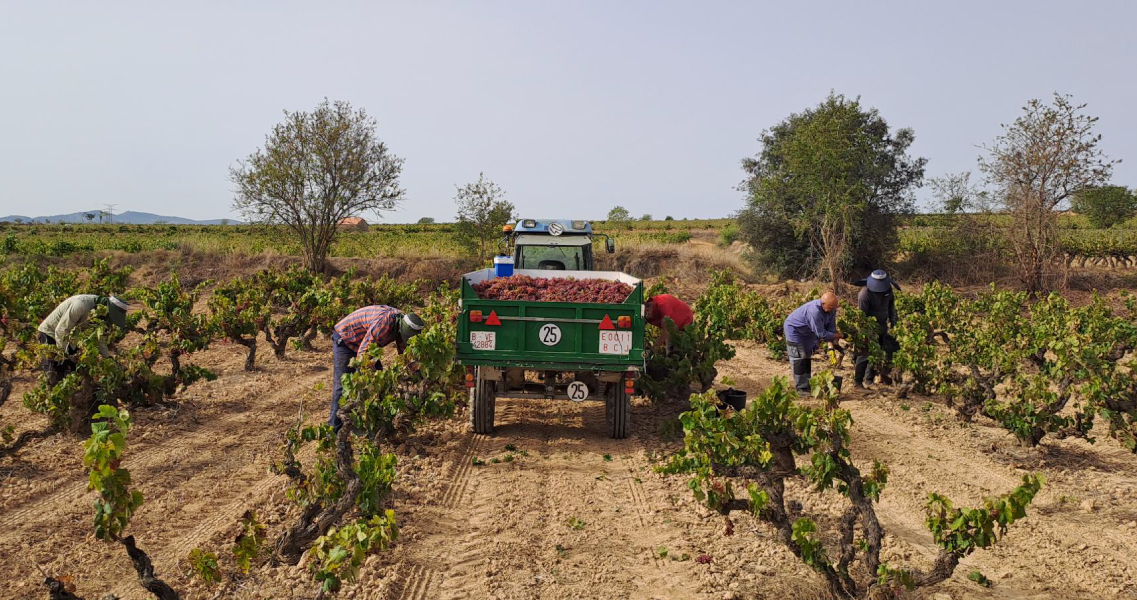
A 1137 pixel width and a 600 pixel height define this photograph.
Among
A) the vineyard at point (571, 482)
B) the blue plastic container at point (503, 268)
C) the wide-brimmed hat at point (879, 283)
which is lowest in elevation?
the vineyard at point (571, 482)

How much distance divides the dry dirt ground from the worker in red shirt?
48.6 inches

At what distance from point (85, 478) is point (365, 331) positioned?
2.73 metres

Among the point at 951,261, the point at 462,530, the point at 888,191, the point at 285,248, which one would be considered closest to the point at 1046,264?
the point at 951,261

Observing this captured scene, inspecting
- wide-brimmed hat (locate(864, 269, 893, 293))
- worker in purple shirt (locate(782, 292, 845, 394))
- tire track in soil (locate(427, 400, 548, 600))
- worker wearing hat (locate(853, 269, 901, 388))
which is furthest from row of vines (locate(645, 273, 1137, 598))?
tire track in soil (locate(427, 400, 548, 600))

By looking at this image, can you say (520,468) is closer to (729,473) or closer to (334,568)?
(729,473)

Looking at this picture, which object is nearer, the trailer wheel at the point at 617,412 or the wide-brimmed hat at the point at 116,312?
the trailer wheel at the point at 617,412

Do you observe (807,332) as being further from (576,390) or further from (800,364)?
(576,390)

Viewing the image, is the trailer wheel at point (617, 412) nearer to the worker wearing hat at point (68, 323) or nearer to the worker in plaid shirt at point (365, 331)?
the worker in plaid shirt at point (365, 331)

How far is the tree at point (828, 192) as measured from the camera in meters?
22.3

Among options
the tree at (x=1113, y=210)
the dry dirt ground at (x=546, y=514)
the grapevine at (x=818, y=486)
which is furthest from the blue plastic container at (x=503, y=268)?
the tree at (x=1113, y=210)

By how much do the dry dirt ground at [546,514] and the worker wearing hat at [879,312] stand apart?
1.70 m

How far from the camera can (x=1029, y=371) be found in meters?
11.7

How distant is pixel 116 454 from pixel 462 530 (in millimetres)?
2630

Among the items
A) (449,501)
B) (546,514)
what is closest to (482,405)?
(449,501)
